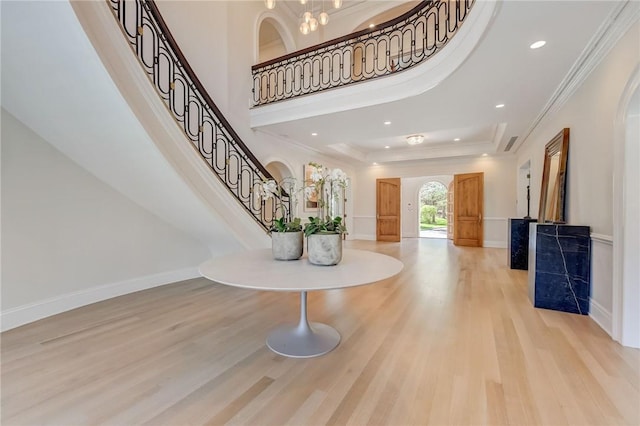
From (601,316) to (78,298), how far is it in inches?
215

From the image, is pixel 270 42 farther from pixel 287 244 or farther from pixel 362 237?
pixel 287 244

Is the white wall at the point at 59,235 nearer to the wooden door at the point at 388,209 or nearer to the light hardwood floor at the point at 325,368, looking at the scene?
the light hardwood floor at the point at 325,368

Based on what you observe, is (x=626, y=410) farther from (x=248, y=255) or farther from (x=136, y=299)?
(x=136, y=299)

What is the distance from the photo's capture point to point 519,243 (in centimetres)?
509

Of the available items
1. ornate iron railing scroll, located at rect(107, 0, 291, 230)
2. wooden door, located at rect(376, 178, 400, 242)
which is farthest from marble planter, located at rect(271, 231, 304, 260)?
wooden door, located at rect(376, 178, 400, 242)

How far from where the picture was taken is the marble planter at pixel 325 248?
199cm

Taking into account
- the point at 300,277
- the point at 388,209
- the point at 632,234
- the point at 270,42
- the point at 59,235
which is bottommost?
the point at 300,277

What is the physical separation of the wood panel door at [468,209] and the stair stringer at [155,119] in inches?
275

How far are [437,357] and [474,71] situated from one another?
9.71ft

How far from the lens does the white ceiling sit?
2244 mm

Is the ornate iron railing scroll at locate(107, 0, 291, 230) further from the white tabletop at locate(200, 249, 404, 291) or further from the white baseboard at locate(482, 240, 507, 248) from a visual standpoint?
the white baseboard at locate(482, 240, 507, 248)

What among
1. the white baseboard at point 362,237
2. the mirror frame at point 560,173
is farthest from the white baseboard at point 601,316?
the white baseboard at point 362,237

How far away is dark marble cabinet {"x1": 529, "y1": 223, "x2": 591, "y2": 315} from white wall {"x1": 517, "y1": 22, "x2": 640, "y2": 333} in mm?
90

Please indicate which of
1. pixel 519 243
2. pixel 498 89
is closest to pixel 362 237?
pixel 519 243
